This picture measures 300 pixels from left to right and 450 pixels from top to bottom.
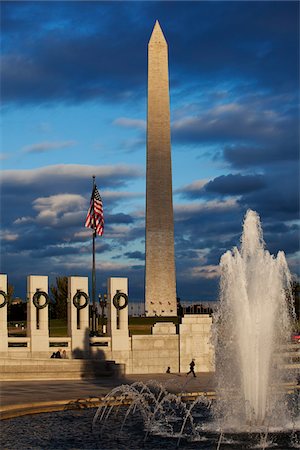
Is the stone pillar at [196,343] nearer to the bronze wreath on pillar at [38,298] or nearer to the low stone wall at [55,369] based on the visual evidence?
the low stone wall at [55,369]

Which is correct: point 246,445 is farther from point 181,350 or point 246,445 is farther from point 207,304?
point 207,304

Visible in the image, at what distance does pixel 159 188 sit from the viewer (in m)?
59.7

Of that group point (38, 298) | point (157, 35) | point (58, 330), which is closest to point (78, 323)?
point (38, 298)

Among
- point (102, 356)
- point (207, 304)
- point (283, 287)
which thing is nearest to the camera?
point (283, 287)

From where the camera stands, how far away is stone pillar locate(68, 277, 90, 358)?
39.9 metres

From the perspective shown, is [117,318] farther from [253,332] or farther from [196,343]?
[253,332]

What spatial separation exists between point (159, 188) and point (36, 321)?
72.7 feet

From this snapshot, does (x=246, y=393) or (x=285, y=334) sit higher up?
(x=285, y=334)

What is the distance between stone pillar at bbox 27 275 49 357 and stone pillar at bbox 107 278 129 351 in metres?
3.36

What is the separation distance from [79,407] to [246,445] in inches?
320

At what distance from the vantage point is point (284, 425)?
22.6m

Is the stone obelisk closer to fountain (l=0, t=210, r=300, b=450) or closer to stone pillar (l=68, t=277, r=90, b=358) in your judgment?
stone pillar (l=68, t=277, r=90, b=358)

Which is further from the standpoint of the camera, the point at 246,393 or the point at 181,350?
the point at 181,350

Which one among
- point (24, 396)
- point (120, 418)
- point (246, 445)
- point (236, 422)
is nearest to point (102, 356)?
point (24, 396)
